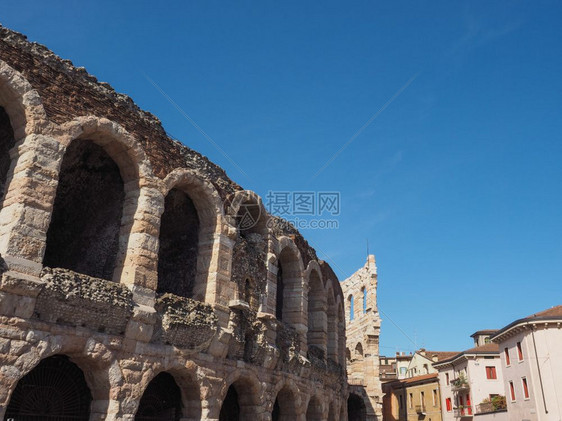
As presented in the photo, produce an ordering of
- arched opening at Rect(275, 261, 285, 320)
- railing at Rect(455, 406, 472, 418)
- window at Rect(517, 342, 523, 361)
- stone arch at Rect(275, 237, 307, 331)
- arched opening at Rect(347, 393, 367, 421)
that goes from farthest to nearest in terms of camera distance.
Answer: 1. railing at Rect(455, 406, 472, 418)
2. arched opening at Rect(347, 393, 367, 421)
3. window at Rect(517, 342, 523, 361)
4. arched opening at Rect(275, 261, 285, 320)
5. stone arch at Rect(275, 237, 307, 331)

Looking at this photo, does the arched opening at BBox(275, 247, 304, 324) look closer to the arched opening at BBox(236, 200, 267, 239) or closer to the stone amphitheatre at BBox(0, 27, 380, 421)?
the stone amphitheatre at BBox(0, 27, 380, 421)

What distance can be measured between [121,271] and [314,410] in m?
9.82

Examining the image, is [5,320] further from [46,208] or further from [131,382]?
[131,382]

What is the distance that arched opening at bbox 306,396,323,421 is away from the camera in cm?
1720

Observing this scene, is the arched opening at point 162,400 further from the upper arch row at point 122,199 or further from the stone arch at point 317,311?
the stone arch at point 317,311

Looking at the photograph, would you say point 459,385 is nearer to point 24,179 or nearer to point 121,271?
point 121,271

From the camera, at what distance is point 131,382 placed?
961 centimetres

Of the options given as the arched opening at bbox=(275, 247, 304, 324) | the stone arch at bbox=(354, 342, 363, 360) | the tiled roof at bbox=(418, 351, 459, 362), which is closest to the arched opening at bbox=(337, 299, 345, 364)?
the arched opening at bbox=(275, 247, 304, 324)

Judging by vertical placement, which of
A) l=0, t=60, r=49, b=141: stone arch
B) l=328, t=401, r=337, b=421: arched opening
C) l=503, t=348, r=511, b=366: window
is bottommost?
l=328, t=401, r=337, b=421: arched opening

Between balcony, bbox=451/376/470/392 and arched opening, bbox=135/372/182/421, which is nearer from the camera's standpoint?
arched opening, bbox=135/372/182/421

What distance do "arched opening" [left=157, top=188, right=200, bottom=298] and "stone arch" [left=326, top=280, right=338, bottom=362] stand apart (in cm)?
853

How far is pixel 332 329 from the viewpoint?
69.1 feet

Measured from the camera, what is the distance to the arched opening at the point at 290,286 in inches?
665

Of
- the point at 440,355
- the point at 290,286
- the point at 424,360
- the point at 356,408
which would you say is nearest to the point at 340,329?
the point at 290,286
